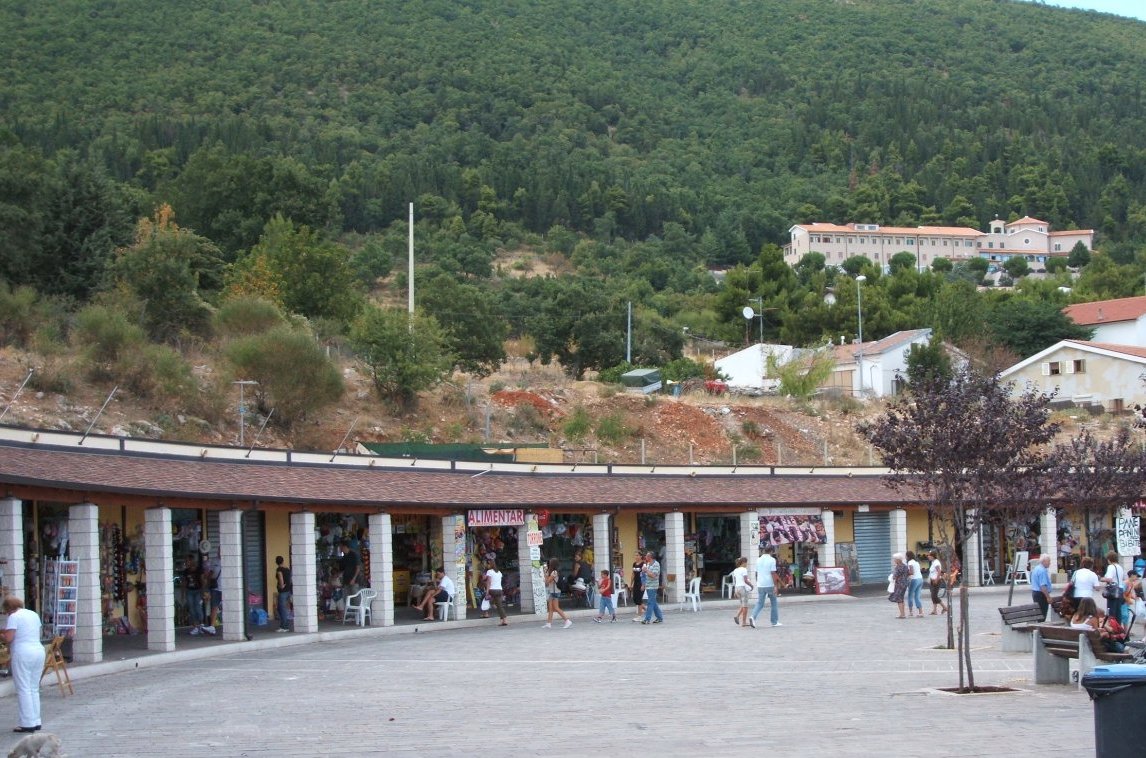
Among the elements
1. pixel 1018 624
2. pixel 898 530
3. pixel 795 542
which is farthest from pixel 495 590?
pixel 898 530

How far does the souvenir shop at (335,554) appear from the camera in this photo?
2755cm

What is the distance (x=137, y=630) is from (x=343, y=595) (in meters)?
4.58

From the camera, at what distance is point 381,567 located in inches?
1027

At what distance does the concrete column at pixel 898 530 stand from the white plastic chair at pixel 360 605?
1544 cm

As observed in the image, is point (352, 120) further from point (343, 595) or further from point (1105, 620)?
point (1105, 620)

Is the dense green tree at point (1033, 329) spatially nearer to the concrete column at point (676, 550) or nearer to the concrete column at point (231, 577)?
the concrete column at point (676, 550)

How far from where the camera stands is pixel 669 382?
64.6m

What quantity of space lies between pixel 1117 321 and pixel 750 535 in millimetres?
53548

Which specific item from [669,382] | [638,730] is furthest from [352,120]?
[638,730]

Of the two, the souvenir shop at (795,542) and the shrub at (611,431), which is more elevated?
the shrub at (611,431)

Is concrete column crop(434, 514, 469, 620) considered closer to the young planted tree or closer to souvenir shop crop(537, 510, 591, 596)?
souvenir shop crop(537, 510, 591, 596)

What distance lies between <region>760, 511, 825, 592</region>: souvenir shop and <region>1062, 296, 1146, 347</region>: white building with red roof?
159 ft

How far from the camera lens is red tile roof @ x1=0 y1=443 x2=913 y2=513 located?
20.2 m

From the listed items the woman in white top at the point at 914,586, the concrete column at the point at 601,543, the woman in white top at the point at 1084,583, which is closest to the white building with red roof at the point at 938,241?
the concrete column at the point at 601,543
